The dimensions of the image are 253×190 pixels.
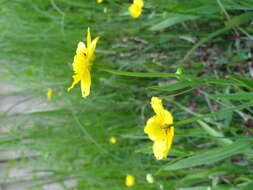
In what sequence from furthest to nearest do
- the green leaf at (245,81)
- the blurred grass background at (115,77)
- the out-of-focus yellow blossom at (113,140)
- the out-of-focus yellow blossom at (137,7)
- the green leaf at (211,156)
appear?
the out-of-focus yellow blossom at (113,140) → the blurred grass background at (115,77) → the out-of-focus yellow blossom at (137,7) → the green leaf at (211,156) → the green leaf at (245,81)

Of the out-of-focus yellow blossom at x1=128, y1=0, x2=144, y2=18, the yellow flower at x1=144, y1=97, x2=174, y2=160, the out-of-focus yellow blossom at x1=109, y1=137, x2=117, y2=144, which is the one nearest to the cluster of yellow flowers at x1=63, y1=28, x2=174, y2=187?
the yellow flower at x1=144, y1=97, x2=174, y2=160

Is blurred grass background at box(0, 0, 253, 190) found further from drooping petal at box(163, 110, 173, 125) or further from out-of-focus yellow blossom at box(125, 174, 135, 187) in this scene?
drooping petal at box(163, 110, 173, 125)

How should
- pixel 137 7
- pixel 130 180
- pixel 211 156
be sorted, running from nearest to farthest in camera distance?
pixel 211 156, pixel 137 7, pixel 130 180

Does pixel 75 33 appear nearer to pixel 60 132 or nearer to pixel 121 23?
pixel 121 23

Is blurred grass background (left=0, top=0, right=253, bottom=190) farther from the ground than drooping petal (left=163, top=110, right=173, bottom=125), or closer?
closer

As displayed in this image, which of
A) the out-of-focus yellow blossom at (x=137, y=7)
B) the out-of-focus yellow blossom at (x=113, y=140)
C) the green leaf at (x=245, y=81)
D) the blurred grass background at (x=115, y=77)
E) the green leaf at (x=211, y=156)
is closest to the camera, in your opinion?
the green leaf at (x=245, y=81)

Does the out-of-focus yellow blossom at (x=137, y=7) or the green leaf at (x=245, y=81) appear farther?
the out-of-focus yellow blossom at (x=137, y=7)

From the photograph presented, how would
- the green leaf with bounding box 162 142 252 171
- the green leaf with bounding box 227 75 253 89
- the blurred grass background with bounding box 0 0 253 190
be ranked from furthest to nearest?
the blurred grass background with bounding box 0 0 253 190
the green leaf with bounding box 162 142 252 171
the green leaf with bounding box 227 75 253 89

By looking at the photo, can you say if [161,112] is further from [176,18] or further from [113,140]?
[113,140]

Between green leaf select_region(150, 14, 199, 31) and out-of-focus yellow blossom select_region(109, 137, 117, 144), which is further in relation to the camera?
out-of-focus yellow blossom select_region(109, 137, 117, 144)

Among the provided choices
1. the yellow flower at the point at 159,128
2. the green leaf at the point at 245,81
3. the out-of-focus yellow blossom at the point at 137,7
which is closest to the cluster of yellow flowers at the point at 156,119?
the yellow flower at the point at 159,128

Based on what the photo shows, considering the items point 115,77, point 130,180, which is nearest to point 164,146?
point 130,180

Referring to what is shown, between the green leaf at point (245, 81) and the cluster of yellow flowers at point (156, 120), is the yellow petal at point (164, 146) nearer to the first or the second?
the cluster of yellow flowers at point (156, 120)
